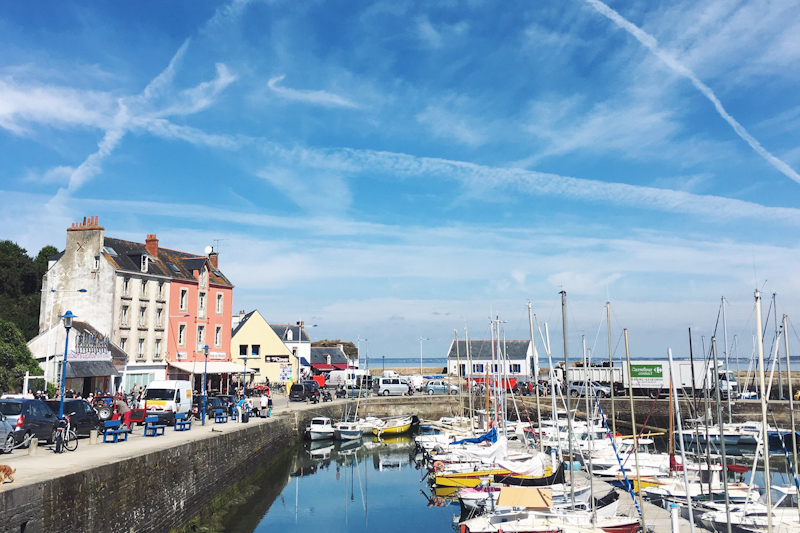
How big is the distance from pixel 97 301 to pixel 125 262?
3390mm

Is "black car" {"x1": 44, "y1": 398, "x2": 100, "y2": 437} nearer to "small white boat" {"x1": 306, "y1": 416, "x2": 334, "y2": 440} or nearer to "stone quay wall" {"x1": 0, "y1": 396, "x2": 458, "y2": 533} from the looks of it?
"stone quay wall" {"x1": 0, "y1": 396, "x2": 458, "y2": 533}

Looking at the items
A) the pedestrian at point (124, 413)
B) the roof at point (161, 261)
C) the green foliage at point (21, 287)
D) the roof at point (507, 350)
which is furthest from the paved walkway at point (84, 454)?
the roof at point (507, 350)

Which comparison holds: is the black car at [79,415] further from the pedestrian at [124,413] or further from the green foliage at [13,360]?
the green foliage at [13,360]

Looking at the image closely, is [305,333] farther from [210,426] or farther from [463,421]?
[210,426]

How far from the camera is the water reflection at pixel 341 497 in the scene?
24594 mm

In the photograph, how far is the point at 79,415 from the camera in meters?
24.1

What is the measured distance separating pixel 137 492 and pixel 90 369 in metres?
22.5

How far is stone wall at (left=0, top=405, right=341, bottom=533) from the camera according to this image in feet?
43.4

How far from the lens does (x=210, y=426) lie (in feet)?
102

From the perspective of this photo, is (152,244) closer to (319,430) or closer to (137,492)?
(319,430)

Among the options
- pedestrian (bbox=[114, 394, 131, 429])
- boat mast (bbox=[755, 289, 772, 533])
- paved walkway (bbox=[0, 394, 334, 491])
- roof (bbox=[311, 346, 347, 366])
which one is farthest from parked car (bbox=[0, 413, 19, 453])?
roof (bbox=[311, 346, 347, 366])

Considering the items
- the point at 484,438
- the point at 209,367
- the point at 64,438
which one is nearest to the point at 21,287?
the point at 209,367

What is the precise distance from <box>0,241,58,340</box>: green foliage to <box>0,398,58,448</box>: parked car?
36.3 meters

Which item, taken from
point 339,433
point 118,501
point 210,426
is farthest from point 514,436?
point 118,501
